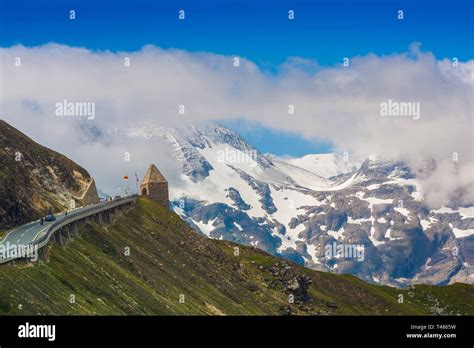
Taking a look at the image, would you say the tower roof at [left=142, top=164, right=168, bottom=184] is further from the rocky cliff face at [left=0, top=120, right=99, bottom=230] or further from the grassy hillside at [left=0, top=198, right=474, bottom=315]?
the rocky cliff face at [left=0, top=120, right=99, bottom=230]

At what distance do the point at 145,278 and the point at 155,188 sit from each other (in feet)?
207

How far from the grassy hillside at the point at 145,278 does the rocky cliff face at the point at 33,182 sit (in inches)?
397

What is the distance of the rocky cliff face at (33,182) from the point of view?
12688 centimetres

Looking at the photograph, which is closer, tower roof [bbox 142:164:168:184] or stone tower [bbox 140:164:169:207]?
stone tower [bbox 140:164:169:207]

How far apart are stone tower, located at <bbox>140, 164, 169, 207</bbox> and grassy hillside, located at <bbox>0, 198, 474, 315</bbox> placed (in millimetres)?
5874

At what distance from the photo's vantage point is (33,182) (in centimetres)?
14500

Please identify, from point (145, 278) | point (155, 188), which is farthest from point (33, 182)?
point (155, 188)

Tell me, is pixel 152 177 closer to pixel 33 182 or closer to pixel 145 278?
pixel 33 182

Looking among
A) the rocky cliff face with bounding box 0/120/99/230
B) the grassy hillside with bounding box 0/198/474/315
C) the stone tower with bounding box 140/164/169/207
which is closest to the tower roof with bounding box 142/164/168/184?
the stone tower with bounding box 140/164/169/207

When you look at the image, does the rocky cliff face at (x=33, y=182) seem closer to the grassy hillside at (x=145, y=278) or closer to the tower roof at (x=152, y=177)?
the grassy hillside at (x=145, y=278)

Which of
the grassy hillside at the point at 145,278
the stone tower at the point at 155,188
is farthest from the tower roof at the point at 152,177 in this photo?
the grassy hillside at the point at 145,278

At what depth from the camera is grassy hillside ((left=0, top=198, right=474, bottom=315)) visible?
7725 cm
